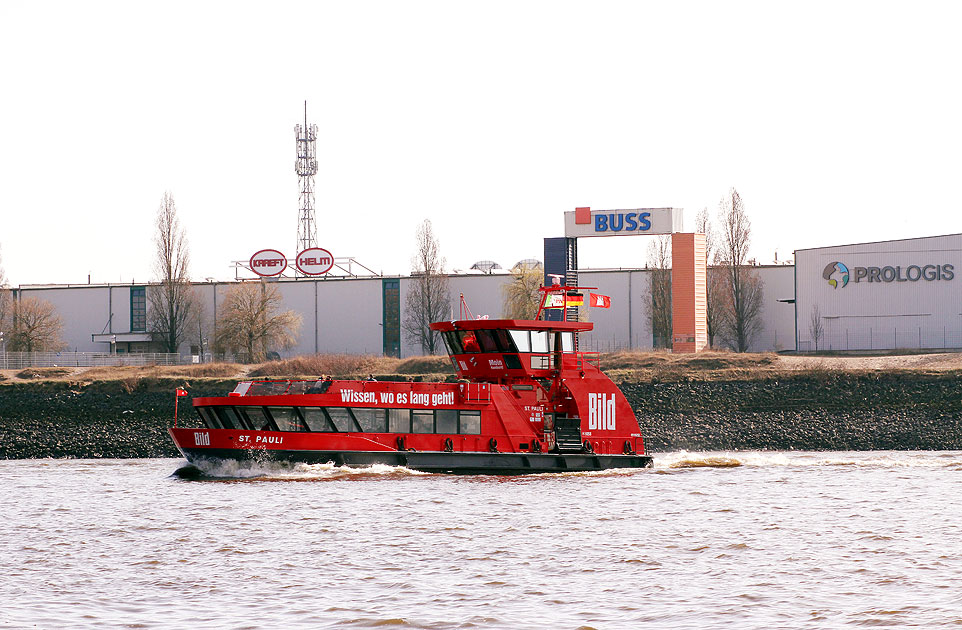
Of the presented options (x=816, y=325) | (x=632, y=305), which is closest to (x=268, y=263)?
(x=632, y=305)

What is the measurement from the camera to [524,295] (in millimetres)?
73125

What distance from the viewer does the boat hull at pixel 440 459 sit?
3062 centimetres

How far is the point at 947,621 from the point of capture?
14.9m

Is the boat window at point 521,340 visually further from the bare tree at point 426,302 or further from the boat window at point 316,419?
the bare tree at point 426,302

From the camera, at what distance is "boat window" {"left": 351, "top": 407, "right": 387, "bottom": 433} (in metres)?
31.4

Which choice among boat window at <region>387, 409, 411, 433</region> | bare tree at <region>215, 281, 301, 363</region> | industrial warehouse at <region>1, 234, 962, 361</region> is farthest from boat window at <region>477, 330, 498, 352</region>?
bare tree at <region>215, 281, 301, 363</region>

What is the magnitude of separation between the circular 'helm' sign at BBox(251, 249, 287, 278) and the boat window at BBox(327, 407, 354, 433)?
51.9 m

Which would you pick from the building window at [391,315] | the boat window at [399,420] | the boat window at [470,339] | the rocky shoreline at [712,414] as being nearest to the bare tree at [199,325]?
the building window at [391,315]

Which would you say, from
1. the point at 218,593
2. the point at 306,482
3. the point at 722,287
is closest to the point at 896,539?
the point at 218,593

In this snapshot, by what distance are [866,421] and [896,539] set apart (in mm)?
28095

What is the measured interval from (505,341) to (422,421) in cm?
358

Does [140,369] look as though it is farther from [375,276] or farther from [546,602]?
[546,602]

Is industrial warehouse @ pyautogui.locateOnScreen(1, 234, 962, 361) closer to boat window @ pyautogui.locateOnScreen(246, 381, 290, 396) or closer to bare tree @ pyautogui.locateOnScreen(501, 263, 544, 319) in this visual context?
bare tree @ pyautogui.locateOnScreen(501, 263, 544, 319)

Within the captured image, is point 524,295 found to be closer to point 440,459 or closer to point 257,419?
point 440,459
